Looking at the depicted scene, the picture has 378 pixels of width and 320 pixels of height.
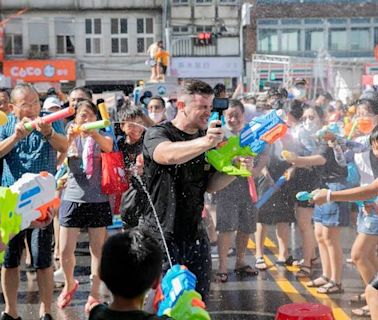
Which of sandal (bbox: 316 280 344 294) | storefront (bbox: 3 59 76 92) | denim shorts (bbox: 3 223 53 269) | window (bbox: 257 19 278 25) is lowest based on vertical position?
sandal (bbox: 316 280 344 294)

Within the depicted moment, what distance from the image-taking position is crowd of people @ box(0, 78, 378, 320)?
3.99m

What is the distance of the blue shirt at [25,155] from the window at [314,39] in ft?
101

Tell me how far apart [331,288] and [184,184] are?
2.71m

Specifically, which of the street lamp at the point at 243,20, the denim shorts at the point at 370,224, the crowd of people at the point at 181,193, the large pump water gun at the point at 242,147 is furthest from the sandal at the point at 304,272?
the street lamp at the point at 243,20

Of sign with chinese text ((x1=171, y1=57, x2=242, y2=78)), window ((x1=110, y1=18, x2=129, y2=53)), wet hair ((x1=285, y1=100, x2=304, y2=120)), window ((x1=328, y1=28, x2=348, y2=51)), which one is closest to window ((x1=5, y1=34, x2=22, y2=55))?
window ((x1=110, y1=18, x2=129, y2=53))

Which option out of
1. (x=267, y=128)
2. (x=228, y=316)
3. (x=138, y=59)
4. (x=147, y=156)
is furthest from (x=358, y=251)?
(x=138, y=59)

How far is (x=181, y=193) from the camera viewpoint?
4.24 meters

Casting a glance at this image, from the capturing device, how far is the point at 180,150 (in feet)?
12.9

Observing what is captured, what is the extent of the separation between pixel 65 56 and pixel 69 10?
2.22 m

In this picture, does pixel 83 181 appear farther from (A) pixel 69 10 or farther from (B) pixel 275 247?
(A) pixel 69 10

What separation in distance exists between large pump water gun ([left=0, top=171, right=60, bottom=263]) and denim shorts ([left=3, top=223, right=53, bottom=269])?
31.9 inches

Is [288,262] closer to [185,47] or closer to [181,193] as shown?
[181,193]

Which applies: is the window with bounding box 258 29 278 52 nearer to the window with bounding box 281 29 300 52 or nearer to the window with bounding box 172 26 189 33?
the window with bounding box 281 29 300 52

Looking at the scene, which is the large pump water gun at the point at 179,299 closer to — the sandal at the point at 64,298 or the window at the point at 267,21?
the sandal at the point at 64,298
